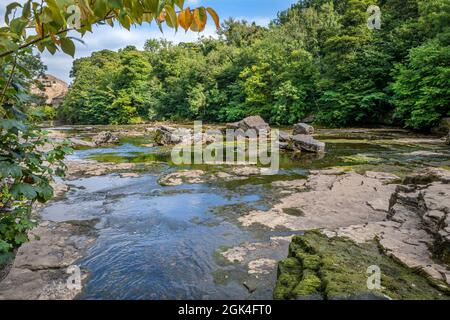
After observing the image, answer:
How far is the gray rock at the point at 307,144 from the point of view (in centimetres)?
1415

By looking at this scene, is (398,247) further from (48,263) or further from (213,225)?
(48,263)

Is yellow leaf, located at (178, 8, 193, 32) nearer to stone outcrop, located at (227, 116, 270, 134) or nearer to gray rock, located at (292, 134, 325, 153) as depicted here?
gray rock, located at (292, 134, 325, 153)

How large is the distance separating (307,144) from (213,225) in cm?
974

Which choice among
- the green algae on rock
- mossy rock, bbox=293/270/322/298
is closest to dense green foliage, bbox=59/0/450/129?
the green algae on rock

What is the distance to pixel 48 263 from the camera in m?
4.34

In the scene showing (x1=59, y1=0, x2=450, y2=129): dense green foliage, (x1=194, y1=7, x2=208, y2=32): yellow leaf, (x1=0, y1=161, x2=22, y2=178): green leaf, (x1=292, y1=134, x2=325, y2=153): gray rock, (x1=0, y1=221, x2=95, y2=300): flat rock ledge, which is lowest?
(x1=0, y1=221, x2=95, y2=300): flat rock ledge

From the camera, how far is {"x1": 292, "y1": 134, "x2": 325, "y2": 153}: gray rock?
14.1 m

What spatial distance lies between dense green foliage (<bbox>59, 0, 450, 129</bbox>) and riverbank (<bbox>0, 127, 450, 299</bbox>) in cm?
1106

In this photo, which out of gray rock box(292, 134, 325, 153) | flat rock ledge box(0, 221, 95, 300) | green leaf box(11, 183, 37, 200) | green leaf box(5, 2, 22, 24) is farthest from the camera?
gray rock box(292, 134, 325, 153)

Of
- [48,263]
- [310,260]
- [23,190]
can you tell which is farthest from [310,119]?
[23,190]

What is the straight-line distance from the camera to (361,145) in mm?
15641

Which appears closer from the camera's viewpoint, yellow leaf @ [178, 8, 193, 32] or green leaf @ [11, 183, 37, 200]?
yellow leaf @ [178, 8, 193, 32]
